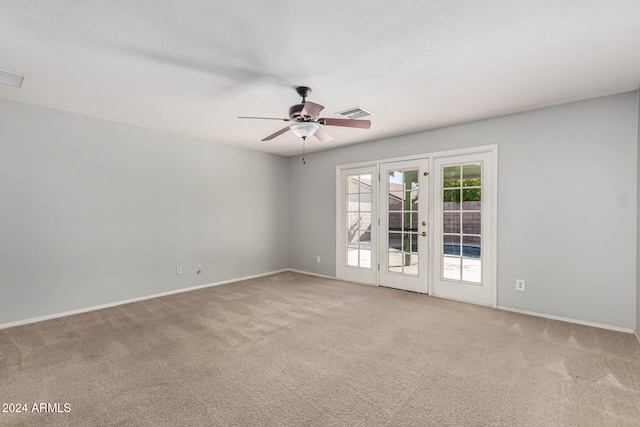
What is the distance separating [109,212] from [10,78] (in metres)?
1.79

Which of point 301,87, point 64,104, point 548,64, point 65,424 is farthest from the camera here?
point 64,104

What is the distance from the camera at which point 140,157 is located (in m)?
4.41

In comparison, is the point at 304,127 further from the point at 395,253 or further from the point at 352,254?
Answer: the point at 352,254

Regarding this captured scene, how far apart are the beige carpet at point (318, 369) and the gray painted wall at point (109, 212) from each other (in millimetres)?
508

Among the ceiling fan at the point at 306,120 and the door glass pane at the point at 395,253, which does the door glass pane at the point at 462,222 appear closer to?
the door glass pane at the point at 395,253

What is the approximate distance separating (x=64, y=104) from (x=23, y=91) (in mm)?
386

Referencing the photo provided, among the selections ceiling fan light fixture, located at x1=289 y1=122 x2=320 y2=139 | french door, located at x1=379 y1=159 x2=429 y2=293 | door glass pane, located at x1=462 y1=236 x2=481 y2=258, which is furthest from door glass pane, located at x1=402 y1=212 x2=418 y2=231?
ceiling fan light fixture, located at x1=289 y1=122 x2=320 y2=139

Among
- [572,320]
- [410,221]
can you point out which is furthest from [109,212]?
[572,320]

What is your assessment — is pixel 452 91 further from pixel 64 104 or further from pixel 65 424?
pixel 64 104

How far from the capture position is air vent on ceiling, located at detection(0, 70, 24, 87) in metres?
2.74

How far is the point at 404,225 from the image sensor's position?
4.93m

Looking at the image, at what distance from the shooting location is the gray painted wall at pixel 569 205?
3215 mm

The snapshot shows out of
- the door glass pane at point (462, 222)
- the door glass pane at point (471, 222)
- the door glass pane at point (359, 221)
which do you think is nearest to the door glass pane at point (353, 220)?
the door glass pane at point (359, 221)

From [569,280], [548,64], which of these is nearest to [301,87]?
[548,64]
